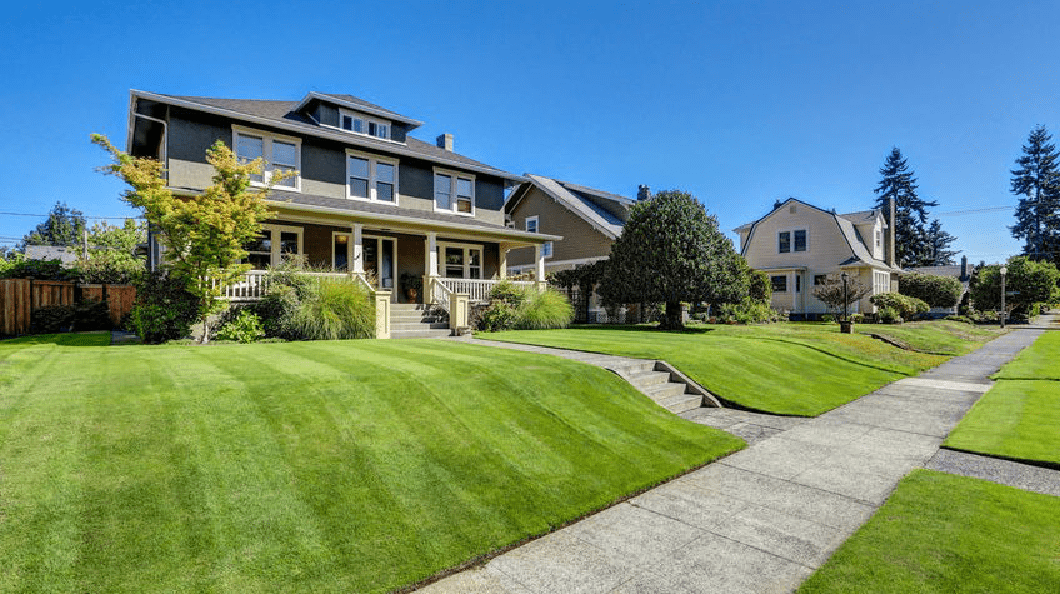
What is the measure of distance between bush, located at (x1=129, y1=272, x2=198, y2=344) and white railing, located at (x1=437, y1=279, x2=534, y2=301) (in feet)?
24.5

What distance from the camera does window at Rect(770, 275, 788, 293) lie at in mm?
30898

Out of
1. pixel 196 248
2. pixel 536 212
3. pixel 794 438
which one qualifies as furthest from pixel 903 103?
pixel 196 248

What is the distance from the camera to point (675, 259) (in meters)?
16.8


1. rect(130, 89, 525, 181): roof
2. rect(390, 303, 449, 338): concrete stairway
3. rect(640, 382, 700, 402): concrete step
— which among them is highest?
rect(130, 89, 525, 181): roof

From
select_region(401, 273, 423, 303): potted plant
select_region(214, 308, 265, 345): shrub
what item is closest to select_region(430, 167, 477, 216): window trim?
select_region(401, 273, 423, 303): potted plant

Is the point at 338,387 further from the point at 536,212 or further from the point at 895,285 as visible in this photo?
the point at 895,285

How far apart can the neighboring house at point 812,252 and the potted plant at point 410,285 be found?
2467 centimetres

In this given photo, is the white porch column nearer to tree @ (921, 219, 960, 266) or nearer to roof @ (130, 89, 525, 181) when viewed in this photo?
roof @ (130, 89, 525, 181)

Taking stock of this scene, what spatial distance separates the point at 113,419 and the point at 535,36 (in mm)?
16899

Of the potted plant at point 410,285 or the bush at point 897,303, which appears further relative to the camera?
the bush at point 897,303

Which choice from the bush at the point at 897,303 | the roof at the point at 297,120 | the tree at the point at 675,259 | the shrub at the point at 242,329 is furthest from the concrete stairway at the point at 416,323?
the bush at the point at 897,303

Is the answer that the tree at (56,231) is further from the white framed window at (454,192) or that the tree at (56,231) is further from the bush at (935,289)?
the bush at (935,289)

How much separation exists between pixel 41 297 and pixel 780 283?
3666 cm

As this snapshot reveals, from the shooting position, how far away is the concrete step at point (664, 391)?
7.56 metres
